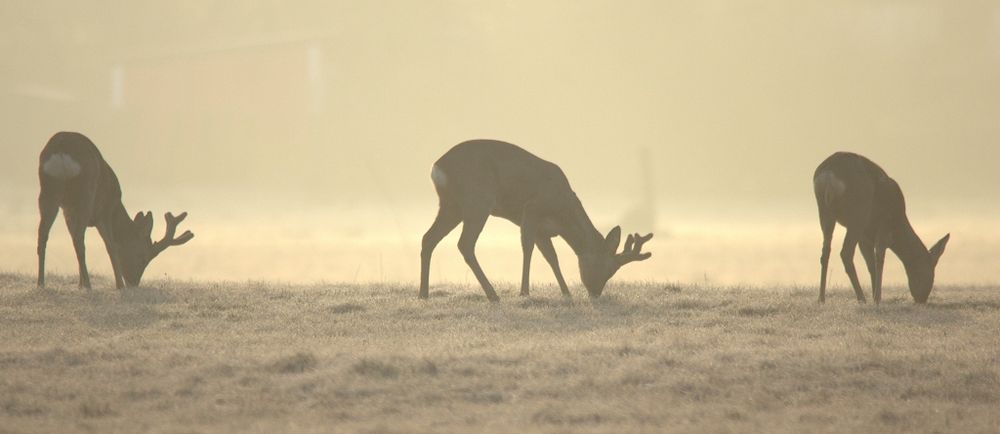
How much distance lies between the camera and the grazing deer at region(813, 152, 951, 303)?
50.6 ft

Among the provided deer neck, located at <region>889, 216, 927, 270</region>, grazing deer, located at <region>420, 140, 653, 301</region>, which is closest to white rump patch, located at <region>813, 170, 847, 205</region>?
deer neck, located at <region>889, 216, 927, 270</region>

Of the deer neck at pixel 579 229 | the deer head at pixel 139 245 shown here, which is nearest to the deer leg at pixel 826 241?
the deer neck at pixel 579 229

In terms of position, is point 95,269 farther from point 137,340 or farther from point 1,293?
point 137,340

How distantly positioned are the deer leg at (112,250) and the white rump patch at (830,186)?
9046 millimetres

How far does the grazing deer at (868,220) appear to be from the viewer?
15.4 m

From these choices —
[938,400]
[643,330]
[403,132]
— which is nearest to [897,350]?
[938,400]

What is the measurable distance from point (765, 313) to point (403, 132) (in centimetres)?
7653

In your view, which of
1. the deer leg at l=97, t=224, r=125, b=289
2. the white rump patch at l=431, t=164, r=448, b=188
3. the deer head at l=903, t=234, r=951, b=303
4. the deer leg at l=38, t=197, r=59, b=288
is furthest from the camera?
the deer leg at l=97, t=224, r=125, b=289

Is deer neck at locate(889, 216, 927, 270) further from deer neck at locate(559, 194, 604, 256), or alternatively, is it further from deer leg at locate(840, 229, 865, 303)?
deer neck at locate(559, 194, 604, 256)

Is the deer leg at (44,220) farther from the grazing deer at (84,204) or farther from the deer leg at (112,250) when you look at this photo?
the deer leg at (112,250)

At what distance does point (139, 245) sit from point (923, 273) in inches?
411

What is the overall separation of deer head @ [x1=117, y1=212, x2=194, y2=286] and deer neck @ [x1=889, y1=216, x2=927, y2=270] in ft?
31.0

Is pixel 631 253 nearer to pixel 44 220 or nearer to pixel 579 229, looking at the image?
pixel 579 229

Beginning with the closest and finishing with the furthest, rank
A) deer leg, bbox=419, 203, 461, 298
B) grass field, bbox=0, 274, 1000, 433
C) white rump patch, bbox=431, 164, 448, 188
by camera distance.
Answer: grass field, bbox=0, 274, 1000, 433
white rump patch, bbox=431, 164, 448, 188
deer leg, bbox=419, 203, 461, 298
